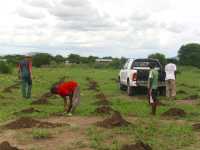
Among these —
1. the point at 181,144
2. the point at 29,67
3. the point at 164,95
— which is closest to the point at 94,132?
the point at 181,144

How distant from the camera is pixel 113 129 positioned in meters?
12.3

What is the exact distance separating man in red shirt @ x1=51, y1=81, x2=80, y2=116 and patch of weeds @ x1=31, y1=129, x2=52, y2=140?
9.65 feet

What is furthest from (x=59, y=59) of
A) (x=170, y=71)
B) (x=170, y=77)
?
(x=170, y=77)

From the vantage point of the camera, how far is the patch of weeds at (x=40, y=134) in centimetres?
1120

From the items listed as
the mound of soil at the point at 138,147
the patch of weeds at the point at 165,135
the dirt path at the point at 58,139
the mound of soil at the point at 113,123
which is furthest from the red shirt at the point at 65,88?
the mound of soil at the point at 138,147

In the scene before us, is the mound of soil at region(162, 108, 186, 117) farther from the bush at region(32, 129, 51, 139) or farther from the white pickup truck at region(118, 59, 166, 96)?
the white pickup truck at region(118, 59, 166, 96)

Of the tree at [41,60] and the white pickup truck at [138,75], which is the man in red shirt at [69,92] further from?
→ the tree at [41,60]

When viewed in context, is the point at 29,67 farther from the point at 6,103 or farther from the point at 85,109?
the point at 85,109

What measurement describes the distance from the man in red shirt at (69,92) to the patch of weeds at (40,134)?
294 cm

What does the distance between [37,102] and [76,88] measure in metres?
4.31

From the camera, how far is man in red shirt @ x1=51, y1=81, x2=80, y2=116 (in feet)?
48.8

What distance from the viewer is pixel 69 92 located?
15086mm

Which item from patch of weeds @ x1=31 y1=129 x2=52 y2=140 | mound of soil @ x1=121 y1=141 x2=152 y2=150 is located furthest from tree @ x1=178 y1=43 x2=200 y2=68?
mound of soil @ x1=121 y1=141 x2=152 y2=150

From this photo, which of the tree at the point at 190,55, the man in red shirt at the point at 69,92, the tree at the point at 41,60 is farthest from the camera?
the tree at the point at 41,60
